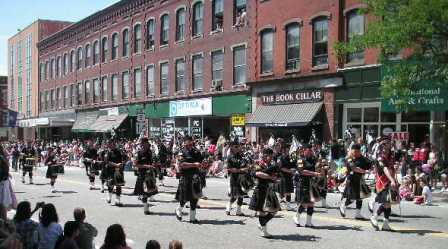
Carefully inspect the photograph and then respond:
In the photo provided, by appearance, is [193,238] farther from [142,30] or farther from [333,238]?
[142,30]

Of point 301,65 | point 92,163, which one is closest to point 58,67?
point 301,65

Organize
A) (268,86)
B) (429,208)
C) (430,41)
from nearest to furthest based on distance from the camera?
1. (429,208)
2. (430,41)
3. (268,86)

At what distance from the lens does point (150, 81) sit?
42.9 m

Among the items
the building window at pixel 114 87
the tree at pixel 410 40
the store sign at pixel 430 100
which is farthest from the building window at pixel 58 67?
the tree at pixel 410 40

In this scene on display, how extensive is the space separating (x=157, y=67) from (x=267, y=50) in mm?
12574

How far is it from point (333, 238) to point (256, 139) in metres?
20.4

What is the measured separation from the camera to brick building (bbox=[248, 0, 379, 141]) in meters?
26.4

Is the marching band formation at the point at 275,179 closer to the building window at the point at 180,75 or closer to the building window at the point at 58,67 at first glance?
the building window at the point at 180,75

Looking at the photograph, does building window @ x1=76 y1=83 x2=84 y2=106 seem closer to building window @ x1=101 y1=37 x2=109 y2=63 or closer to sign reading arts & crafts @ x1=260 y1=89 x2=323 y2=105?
building window @ x1=101 y1=37 x2=109 y2=63

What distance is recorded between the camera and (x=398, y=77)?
728 inches

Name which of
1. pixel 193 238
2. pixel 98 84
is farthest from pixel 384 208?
pixel 98 84

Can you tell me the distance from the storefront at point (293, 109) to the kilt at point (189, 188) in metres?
14.4

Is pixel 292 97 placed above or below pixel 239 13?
below

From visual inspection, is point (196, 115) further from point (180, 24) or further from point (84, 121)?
point (84, 121)
